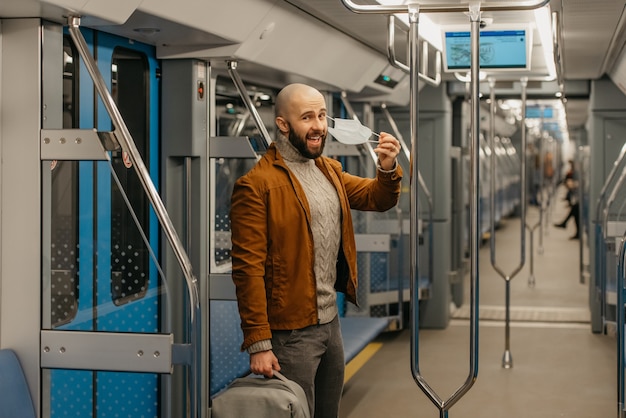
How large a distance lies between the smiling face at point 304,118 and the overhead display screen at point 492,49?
3565mm

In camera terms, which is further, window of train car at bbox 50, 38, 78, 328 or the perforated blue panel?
the perforated blue panel

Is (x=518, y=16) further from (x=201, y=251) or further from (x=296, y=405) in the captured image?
(x=296, y=405)

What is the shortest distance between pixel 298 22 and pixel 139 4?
1804mm

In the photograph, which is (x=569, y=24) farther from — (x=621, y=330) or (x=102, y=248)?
(x=102, y=248)

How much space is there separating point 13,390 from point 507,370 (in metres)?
5.09

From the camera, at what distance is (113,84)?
184 inches

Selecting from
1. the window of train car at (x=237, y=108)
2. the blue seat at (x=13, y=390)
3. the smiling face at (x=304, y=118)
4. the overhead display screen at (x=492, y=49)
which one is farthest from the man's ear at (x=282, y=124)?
the overhead display screen at (x=492, y=49)

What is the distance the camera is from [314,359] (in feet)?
11.5

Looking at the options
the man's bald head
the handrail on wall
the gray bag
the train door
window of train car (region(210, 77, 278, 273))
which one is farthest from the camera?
the handrail on wall

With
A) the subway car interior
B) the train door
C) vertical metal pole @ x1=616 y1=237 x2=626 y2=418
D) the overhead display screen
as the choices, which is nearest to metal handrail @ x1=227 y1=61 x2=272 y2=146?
the subway car interior

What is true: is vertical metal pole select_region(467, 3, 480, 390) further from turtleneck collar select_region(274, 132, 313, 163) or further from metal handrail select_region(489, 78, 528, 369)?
metal handrail select_region(489, 78, 528, 369)

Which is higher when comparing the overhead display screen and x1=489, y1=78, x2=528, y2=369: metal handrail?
the overhead display screen

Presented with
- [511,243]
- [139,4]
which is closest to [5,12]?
[139,4]

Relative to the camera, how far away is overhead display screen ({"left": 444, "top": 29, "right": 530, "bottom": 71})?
683 cm
